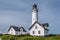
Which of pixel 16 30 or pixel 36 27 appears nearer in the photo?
pixel 36 27

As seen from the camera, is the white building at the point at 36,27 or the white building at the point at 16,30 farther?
the white building at the point at 16,30

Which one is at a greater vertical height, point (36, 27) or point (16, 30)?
point (36, 27)

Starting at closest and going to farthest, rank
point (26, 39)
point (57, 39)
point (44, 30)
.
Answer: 1. point (57, 39)
2. point (26, 39)
3. point (44, 30)

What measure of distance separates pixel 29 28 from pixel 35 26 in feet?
8.32

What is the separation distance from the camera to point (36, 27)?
64.6 metres

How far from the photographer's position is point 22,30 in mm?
75562

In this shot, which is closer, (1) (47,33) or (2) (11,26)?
(1) (47,33)

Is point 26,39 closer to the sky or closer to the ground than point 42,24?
closer to the ground

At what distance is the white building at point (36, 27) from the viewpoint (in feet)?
207

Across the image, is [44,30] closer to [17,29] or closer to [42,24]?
[42,24]

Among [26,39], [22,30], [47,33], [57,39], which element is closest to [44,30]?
[47,33]

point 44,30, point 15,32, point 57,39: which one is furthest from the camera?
point 15,32

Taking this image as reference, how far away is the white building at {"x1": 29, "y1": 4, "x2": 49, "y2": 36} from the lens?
6322cm

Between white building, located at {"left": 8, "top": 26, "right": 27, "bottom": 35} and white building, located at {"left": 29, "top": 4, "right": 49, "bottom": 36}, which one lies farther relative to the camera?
white building, located at {"left": 8, "top": 26, "right": 27, "bottom": 35}
